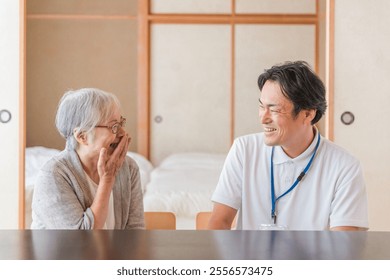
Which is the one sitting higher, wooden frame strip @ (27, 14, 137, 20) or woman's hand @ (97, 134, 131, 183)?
wooden frame strip @ (27, 14, 137, 20)

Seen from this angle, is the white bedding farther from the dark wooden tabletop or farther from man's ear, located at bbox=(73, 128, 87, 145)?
the dark wooden tabletop

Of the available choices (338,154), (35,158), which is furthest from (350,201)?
(35,158)

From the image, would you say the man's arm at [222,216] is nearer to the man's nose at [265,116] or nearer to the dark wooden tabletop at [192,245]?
the man's nose at [265,116]

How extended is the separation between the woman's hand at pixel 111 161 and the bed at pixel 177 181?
1.42 metres

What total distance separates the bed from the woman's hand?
55.9 inches

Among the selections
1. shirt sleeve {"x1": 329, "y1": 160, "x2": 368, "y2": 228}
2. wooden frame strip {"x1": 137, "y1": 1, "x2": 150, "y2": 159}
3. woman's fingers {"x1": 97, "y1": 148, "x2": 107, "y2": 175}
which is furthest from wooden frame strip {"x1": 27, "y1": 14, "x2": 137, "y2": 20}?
shirt sleeve {"x1": 329, "y1": 160, "x2": 368, "y2": 228}

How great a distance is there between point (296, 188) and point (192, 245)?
97 centimetres

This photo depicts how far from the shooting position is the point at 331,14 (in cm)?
298

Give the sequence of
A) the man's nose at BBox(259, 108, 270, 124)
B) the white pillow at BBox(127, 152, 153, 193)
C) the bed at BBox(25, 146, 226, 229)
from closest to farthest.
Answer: the man's nose at BBox(259, 108, 270, 124)
the bed at BBox(25, 146, 226, 229)
the white pillow at BBox(127, 152, 153, 193)

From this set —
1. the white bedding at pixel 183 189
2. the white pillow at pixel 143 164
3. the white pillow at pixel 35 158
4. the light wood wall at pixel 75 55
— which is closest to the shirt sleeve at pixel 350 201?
the white bedding at pixel 183 189

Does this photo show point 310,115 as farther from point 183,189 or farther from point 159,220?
point 183,189

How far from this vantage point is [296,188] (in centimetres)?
203

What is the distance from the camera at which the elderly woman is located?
77.4 inches
